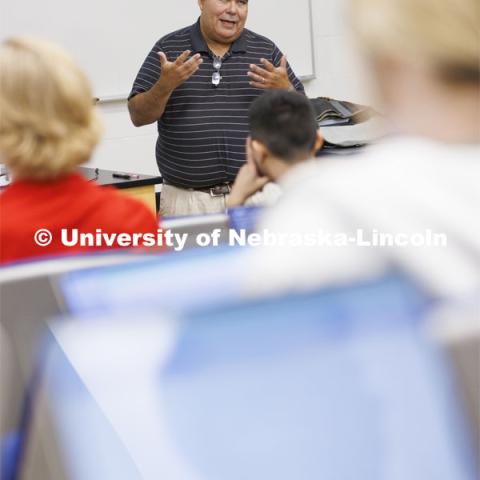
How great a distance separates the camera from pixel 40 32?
12.6ft

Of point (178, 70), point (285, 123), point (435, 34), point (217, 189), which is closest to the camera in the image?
point (435, 34)

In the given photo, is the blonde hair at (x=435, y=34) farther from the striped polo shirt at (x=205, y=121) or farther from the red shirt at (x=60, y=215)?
the striped polo shirt at (x=205, y=121)

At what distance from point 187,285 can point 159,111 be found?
2064mm

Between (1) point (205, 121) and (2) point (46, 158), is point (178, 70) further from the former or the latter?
(2) point (46, 158)

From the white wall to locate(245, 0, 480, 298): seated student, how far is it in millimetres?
2525

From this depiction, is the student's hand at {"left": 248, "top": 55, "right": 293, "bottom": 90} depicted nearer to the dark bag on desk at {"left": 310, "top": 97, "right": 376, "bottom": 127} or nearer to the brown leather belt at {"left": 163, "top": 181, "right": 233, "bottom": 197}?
the brown leather belt at {"left": 163, "top": 181, "right": 233, "bottom": 197}

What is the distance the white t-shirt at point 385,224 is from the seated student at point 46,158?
65 cm

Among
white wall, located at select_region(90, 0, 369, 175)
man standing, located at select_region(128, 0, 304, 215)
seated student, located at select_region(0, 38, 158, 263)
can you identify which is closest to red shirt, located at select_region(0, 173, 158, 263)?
seated student, located at select_region(0, 38, 158, 263)

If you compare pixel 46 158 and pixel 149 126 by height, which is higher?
pixel 46 158

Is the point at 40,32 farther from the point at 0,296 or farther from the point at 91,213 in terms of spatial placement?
the point at 0,296

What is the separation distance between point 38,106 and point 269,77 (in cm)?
137

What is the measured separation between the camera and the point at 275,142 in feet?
5.30

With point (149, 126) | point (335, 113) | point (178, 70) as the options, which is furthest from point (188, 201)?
point (149, 126)

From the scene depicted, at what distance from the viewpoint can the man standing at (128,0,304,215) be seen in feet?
8.53
